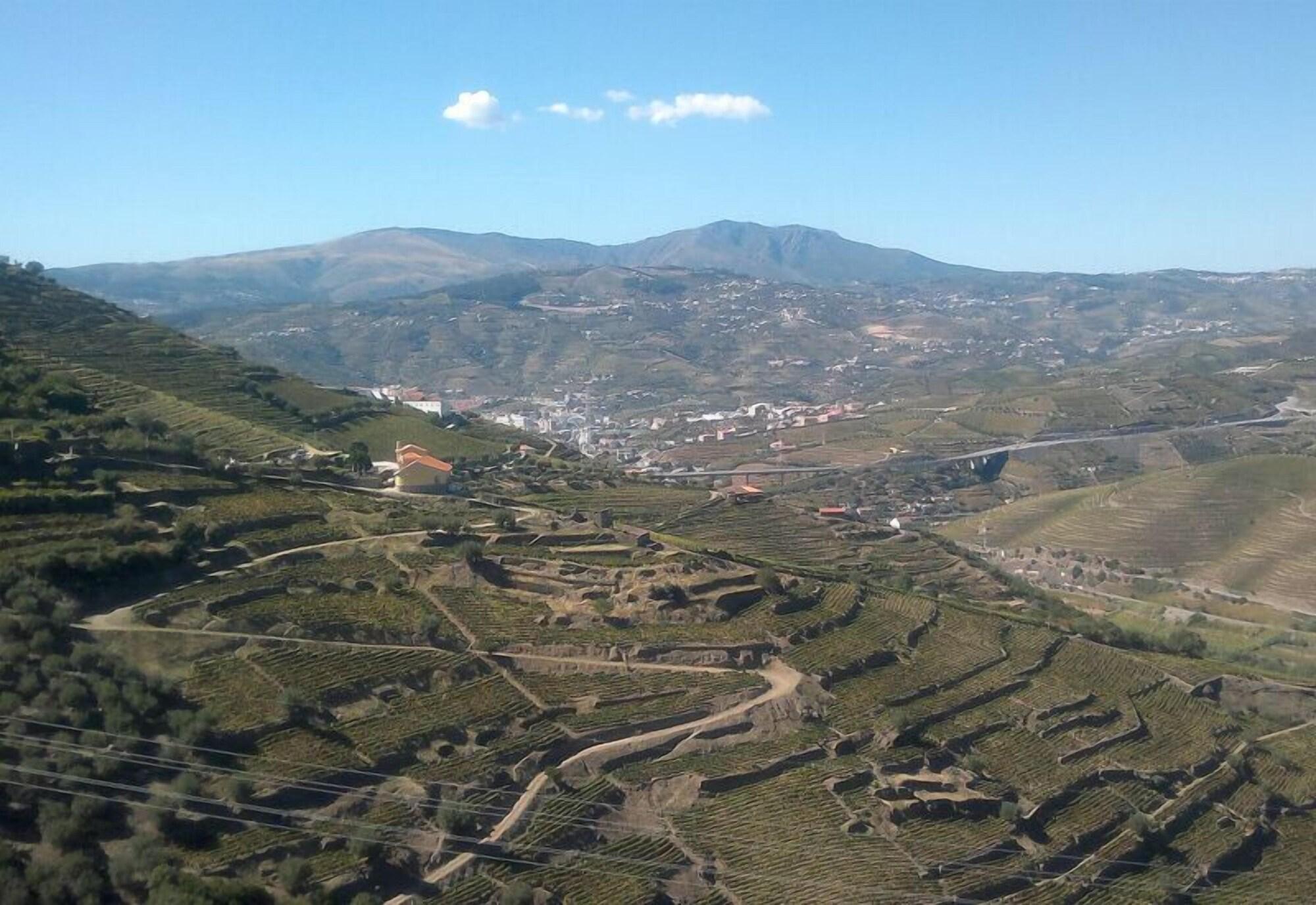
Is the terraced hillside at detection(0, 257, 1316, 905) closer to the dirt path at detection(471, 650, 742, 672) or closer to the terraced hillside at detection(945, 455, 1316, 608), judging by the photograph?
the dirt path at detection(471, 650, 742, 672)

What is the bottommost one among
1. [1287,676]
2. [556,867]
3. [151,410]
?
[1287,676]

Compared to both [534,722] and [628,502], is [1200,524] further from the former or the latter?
[534,722]

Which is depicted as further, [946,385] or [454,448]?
[946,385]

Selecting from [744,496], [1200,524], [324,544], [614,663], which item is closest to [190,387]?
[324,544]

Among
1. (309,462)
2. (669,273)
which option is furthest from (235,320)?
(309,462)

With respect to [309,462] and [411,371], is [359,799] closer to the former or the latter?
[309,462]

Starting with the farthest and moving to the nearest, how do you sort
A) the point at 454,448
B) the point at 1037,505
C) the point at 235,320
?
the point at 235,320
the point at 1037,505
the point at 454,448
